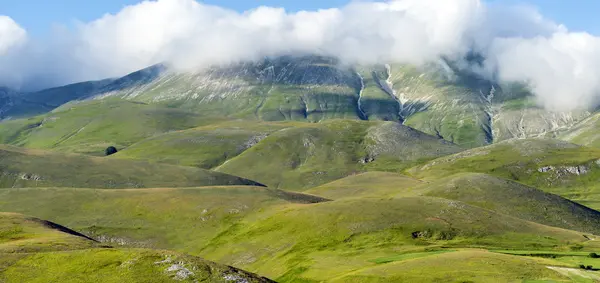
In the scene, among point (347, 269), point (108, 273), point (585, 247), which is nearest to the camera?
point (108, 273)

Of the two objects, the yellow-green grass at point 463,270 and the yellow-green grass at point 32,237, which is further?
the yellow-green grass at point 463,270

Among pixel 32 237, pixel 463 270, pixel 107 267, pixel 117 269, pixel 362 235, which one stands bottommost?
pixel 362 235

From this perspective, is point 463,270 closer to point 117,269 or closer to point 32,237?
point 117,269

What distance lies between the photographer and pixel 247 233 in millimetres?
180875

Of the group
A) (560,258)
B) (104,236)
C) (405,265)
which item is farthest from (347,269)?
(104,236)

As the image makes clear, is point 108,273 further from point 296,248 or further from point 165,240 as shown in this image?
point 165,240

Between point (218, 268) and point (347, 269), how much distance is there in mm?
47119

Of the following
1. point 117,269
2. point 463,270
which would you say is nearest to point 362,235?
point 463,270

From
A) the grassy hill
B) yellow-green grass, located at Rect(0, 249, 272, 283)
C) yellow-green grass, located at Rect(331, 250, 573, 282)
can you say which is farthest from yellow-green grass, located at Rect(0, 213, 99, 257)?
yellow-green grass, located at Rect(331, 250, 573, 282)

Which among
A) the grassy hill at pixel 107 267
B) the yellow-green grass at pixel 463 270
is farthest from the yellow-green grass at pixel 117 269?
the yellow-green grass at pixel 463 270

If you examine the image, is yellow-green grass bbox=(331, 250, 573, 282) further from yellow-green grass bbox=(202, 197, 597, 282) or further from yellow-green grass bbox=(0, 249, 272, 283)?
yellow-green grass bbox=(0, 249, 272, 283)

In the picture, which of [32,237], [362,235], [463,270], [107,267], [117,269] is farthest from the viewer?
[362,235]

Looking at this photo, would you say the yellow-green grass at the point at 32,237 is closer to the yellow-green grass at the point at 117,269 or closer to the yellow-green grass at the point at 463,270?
the yellow-green grass at the point at 117,269

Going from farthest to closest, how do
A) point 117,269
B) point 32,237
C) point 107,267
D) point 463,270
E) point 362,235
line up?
point 362,235, point 32,237, point 463,270, point 107,267, point 117,269
